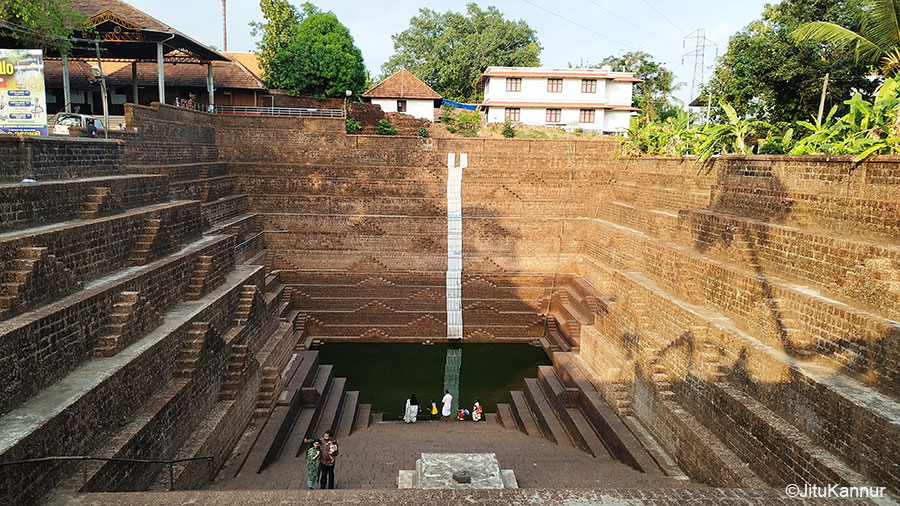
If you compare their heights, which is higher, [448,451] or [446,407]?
[448,451]

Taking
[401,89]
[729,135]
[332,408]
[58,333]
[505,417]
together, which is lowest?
[505,417]

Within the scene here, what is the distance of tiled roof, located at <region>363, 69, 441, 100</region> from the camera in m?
25.4

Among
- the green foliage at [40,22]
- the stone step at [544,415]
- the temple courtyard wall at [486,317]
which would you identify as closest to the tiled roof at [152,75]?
the green foliage at [40,22]

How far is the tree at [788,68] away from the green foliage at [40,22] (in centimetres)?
1647

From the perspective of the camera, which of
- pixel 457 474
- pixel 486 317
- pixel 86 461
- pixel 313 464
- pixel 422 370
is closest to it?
pixel 86 461

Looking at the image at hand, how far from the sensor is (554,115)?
27.0m

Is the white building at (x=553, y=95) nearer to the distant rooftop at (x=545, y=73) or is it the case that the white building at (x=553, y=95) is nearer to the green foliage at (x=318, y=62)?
the distant rooftop at (x=545, y=73)

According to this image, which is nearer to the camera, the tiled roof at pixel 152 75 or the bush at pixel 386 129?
the tiled roof at pixel 152 75

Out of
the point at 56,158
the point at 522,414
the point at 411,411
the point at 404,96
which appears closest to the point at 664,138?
the point at 522,414

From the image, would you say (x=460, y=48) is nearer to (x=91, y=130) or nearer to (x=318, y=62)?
(x=318, y=62)

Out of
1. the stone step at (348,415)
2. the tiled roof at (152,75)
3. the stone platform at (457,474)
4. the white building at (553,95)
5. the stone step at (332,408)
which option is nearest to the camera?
the stone platform at (457,474)

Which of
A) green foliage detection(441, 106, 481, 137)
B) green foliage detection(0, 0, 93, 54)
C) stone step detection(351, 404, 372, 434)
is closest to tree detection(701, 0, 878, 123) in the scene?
green foliage detection(441, 106, 481, 137)

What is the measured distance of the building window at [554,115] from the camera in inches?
1060

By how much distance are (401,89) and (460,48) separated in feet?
30.9
